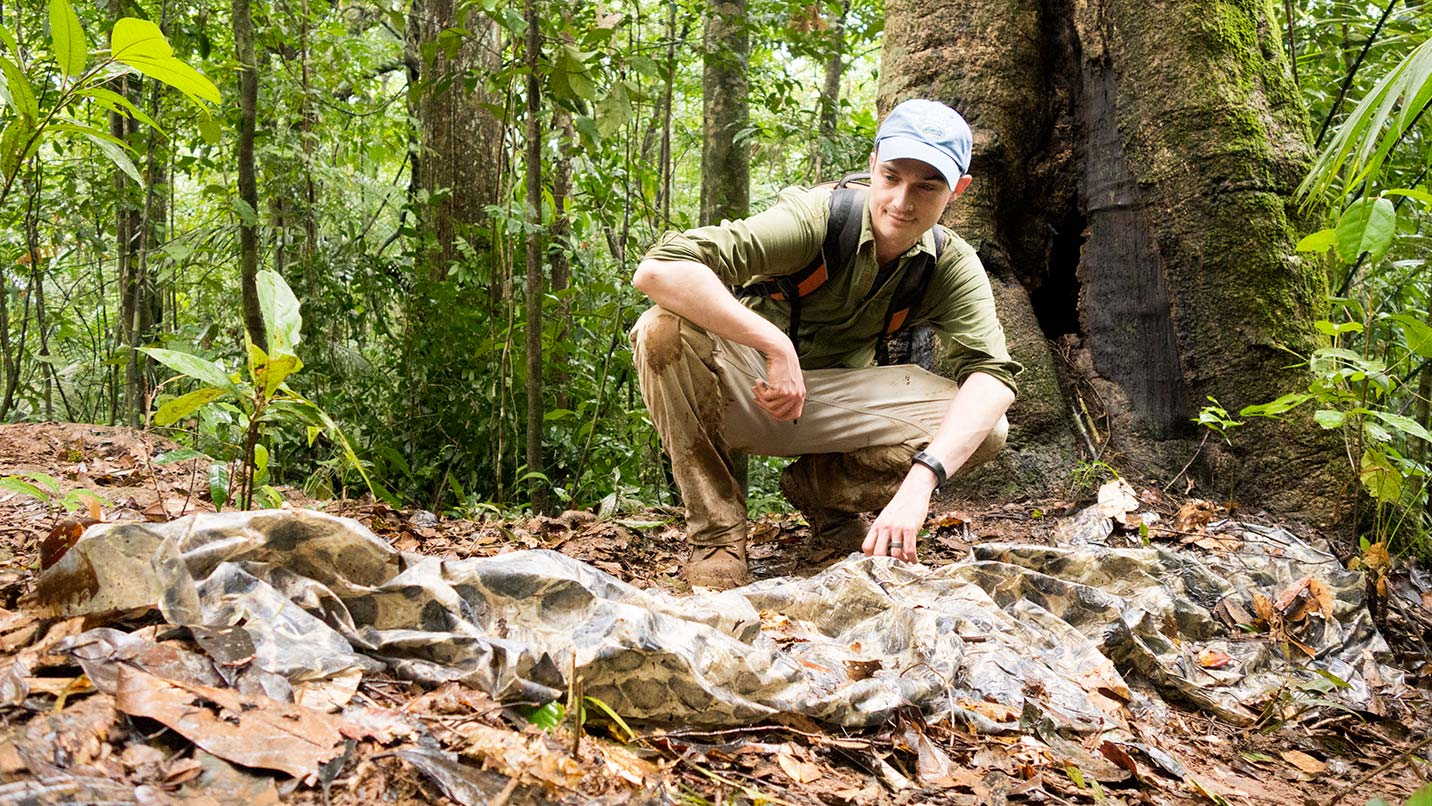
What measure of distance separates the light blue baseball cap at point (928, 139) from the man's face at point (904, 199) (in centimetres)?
3

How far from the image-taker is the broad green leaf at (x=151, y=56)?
1.92 metres

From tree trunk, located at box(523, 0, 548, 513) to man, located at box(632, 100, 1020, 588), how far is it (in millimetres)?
935

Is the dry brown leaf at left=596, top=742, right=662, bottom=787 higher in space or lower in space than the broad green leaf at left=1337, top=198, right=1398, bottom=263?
lower

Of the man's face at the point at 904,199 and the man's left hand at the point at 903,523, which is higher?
the man's face at the point at 904,199

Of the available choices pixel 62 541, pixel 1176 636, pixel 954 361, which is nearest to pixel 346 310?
pixel 954 361

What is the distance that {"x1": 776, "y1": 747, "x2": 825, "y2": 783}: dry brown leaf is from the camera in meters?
1.58

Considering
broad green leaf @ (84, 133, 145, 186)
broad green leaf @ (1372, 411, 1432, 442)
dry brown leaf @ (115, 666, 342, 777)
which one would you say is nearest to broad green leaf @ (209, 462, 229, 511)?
broad green leaf @ (84, 133, 145, 186)

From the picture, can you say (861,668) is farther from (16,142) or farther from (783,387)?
(16,142)

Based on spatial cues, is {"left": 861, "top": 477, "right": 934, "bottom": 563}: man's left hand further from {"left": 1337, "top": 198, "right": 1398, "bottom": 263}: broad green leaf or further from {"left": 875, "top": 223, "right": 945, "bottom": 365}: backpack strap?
{"left": 1337, "top": 198, "right": 1398, "bottom": 263}: broad green leaf

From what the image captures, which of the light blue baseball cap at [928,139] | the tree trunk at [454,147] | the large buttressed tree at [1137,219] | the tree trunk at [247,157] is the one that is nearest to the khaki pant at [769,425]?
the large buttressed tree at [1137,219]

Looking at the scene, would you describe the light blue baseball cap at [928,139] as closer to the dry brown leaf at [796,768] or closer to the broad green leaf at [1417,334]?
the broad green leaf at [1417,334]

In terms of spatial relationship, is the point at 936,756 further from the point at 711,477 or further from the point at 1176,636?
the point at 711,477

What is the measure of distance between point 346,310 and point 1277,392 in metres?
4.30

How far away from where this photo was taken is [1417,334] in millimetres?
2557
